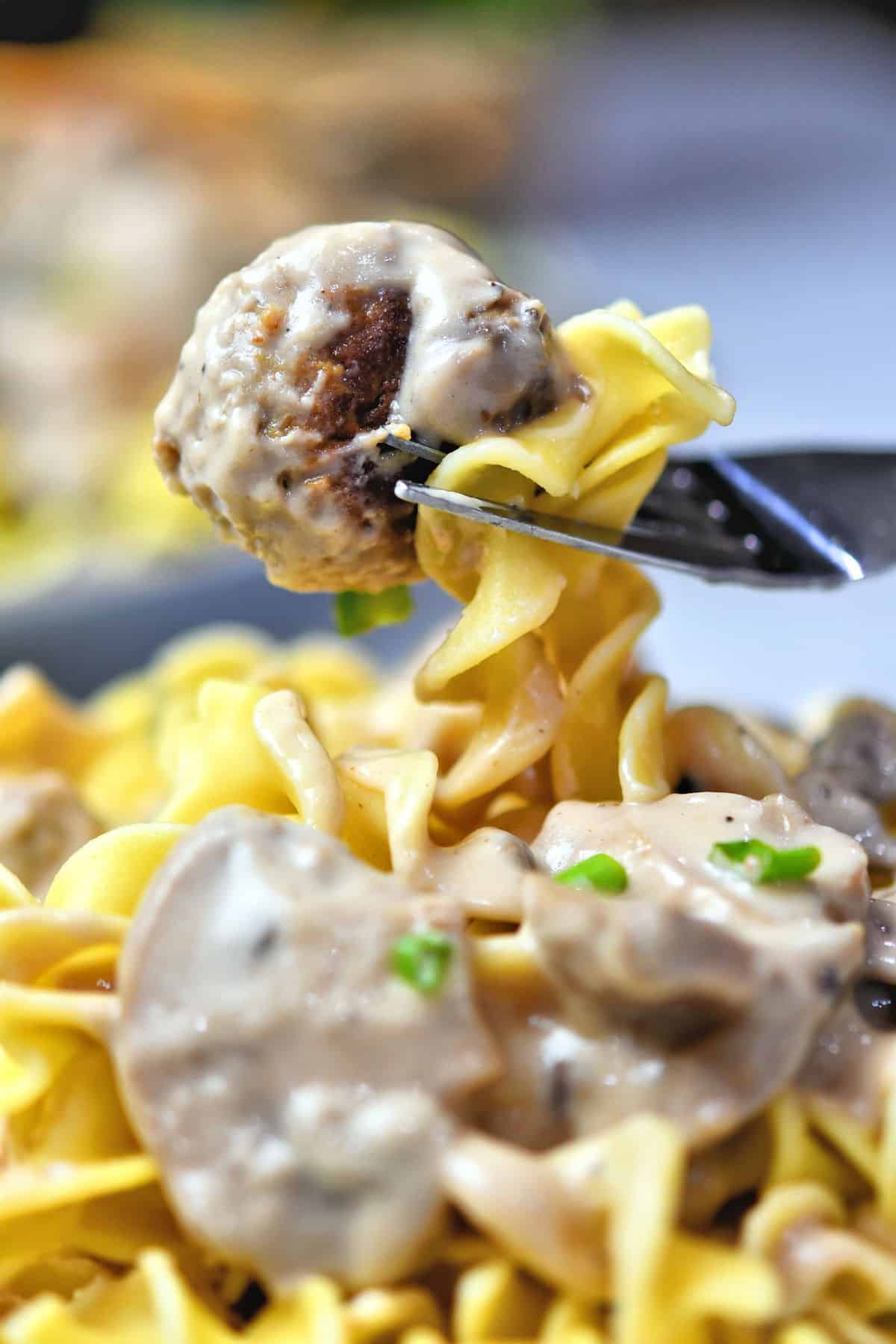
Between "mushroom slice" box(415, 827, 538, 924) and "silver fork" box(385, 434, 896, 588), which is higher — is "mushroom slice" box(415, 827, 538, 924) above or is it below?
below

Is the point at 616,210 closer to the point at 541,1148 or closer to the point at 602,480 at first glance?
the point at 602,480

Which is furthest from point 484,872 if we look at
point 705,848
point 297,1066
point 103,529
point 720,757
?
point 103,529

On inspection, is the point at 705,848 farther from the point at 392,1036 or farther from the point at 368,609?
the point at 368,609

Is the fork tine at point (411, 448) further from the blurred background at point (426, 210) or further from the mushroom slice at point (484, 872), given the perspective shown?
the blurred background at point (426, 210)

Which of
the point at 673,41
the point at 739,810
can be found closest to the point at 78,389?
the point at 739,810

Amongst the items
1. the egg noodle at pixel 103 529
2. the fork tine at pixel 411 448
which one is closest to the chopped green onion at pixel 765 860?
the fork tine at pixel 411 448

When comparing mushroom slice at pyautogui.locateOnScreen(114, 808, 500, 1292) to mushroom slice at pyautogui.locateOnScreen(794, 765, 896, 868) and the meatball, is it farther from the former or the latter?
mushroom slice at pyautogui.locateOnScreen(794, 765, 896, 868)

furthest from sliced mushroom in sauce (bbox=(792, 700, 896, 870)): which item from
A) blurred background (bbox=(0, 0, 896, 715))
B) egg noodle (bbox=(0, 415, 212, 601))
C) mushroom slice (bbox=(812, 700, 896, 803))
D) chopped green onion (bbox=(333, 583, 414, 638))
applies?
egg noodle (bbox=(0, 415, 212, 601))
